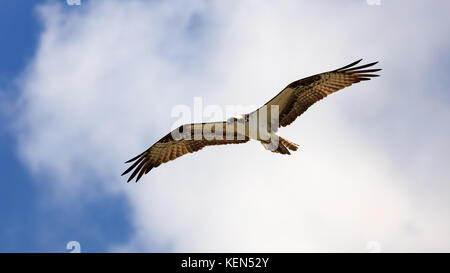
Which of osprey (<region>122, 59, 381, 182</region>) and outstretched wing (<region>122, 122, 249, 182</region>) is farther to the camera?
outstretched wing (<region>122, 122, 249, 182</region>)

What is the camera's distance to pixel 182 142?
12.9 meters

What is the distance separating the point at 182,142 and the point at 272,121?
7.47ft

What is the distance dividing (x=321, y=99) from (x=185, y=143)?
11.1 ft

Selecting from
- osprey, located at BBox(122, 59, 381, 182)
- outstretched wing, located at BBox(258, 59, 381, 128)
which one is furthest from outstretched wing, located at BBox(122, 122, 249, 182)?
outstretched wing, located at BBox(258, 59, 381, 128)

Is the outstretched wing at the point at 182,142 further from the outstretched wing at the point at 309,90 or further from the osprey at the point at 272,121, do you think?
the outstretched wing at the point at 309,90

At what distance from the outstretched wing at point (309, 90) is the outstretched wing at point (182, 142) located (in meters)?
1.09

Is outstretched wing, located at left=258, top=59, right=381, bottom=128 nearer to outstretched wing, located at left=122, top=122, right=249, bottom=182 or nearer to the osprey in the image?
the osprey

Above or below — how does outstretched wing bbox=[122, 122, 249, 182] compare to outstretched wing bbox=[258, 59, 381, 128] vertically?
→ below

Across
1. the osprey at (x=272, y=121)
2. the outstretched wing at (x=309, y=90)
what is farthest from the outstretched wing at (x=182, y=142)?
the outstretched wing at (x=309, y=90)

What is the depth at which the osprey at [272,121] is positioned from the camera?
11.7 meters

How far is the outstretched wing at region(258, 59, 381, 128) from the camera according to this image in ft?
38.9

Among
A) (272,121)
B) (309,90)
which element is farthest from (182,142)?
(309,90)
